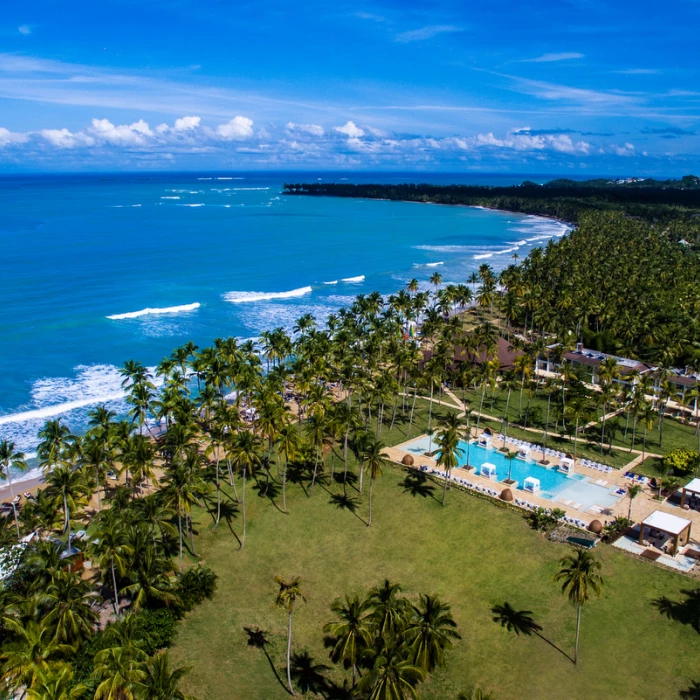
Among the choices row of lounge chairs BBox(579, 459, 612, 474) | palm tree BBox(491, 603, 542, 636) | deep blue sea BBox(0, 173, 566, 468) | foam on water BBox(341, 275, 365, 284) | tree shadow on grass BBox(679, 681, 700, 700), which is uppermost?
tree shadow on grass BBox(679, 681, 700, 700)

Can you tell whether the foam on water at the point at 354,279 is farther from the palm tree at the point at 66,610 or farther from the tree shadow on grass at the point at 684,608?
the palm tree at the point at 66,610

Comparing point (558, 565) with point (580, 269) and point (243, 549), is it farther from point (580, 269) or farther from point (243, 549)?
point (580, 269)

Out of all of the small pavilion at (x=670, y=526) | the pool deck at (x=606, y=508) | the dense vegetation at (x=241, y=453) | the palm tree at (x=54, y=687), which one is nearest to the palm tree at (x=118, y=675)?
the dense vegetation at (x=241, y=453)

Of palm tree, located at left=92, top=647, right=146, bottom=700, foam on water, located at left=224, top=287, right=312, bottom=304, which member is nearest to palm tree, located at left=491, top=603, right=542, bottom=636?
palm tree, located at left=92, top=647, right=146, bottom=700

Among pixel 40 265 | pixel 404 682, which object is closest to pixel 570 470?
pixel 404 682

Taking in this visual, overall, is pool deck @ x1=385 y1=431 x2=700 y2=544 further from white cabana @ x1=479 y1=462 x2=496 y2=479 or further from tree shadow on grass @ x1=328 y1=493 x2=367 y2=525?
tree shadow on grass @ x1=328 y1=493 x2=367 y2=525
